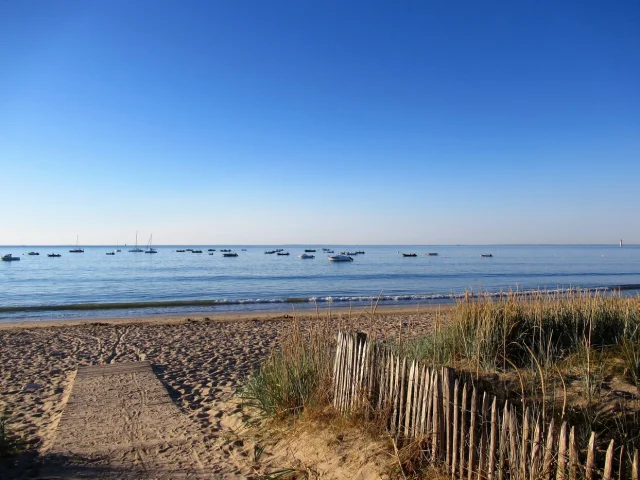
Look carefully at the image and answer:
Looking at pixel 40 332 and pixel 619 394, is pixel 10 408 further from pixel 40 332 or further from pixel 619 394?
pixel 40 332

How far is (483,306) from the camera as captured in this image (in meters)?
6.79

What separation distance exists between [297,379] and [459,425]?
241 cm

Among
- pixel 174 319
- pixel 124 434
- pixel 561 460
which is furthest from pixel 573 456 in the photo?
pixel 174 319

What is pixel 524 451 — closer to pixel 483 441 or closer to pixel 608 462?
pixel 483 441

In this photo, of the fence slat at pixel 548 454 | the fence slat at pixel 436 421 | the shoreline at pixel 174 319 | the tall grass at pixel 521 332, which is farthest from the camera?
the shoreline at pixel 174 319

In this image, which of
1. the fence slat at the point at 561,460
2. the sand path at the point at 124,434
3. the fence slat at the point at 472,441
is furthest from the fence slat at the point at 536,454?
the sand path at the point at 124,434

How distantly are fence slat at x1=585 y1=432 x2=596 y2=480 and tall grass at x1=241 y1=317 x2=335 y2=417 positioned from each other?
10.0 ft

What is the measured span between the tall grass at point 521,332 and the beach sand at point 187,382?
87 centimetres

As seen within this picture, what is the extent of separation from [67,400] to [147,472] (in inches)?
127

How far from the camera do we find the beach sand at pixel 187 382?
446 centimetres

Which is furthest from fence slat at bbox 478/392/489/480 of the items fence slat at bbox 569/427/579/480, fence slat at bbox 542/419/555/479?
fence slat at bbox 569/427/579/480

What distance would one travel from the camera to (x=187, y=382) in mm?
7965

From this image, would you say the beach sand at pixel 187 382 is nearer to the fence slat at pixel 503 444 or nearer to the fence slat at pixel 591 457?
the fence slat at pixel 503 444

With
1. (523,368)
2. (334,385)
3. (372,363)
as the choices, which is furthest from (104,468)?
(523,368)
